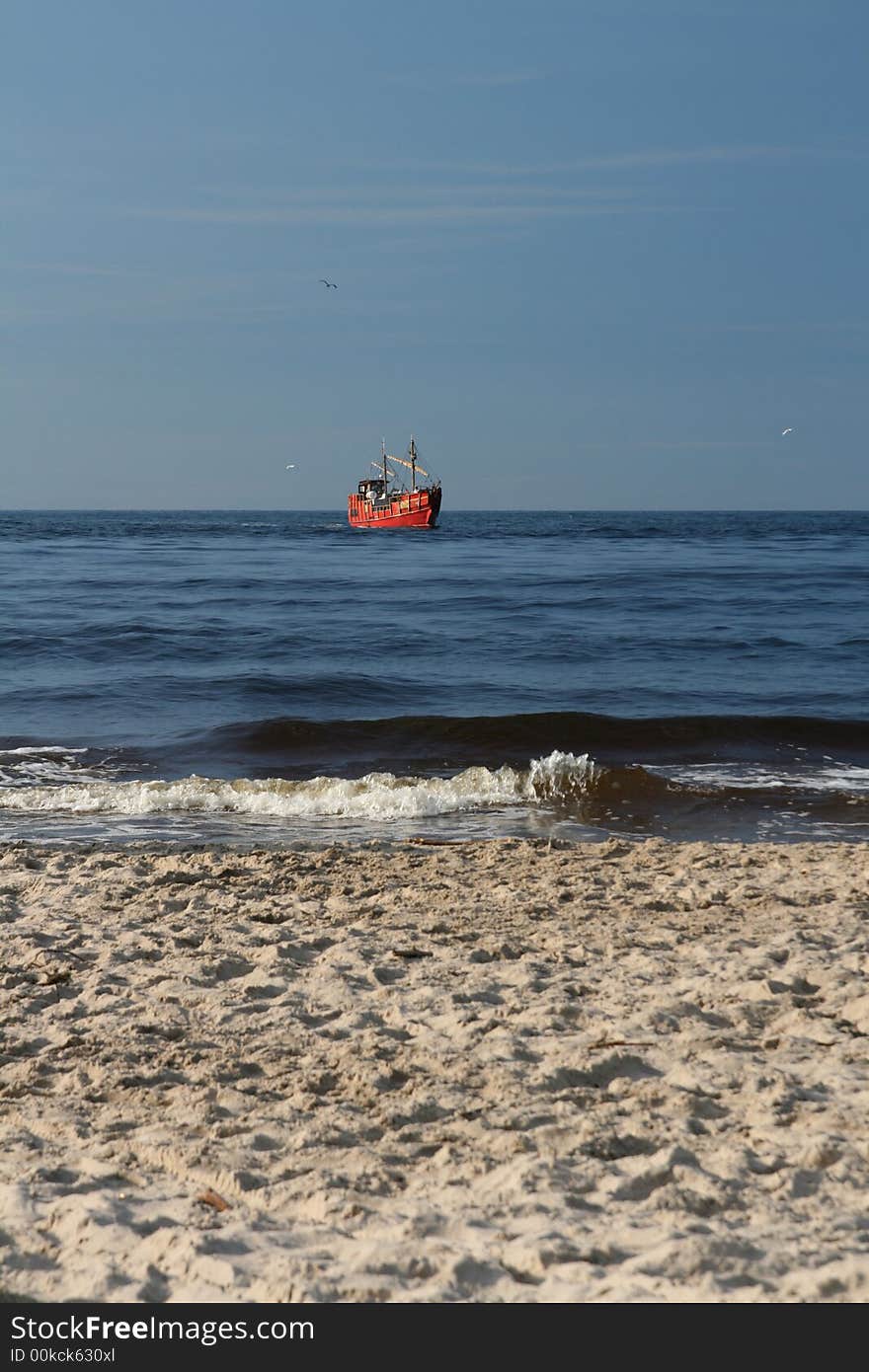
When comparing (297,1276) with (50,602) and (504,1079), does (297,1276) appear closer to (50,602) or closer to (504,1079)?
(504,1079)

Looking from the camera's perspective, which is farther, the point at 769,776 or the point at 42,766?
the point at 42,766

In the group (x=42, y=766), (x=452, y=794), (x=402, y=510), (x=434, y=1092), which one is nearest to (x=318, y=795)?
(x=452, y=794)

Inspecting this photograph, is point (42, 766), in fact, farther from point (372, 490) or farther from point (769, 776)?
point (372, 490)

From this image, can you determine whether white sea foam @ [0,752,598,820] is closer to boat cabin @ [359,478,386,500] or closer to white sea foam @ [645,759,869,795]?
white sea foam @ [645,759,869,795]

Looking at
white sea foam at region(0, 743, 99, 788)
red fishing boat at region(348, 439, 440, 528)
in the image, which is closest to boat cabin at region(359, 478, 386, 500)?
red fishing boat at region(348, 439, 440, 528)

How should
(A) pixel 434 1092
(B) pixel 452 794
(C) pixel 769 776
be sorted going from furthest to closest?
(C) pixel 769 776 → (B) pixel 452 794 → (A) pixel 434 1092

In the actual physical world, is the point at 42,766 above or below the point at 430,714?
below

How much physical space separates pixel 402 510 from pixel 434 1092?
82485 millimetres

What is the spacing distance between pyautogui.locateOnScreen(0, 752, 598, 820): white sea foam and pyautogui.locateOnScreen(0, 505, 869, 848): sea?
0.09 ft

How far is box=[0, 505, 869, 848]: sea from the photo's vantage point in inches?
381

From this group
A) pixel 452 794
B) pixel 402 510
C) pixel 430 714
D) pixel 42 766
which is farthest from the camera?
pixel 402 510

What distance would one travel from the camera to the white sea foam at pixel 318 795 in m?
9.74

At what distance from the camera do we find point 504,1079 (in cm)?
412

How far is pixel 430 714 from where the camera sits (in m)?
14.3
